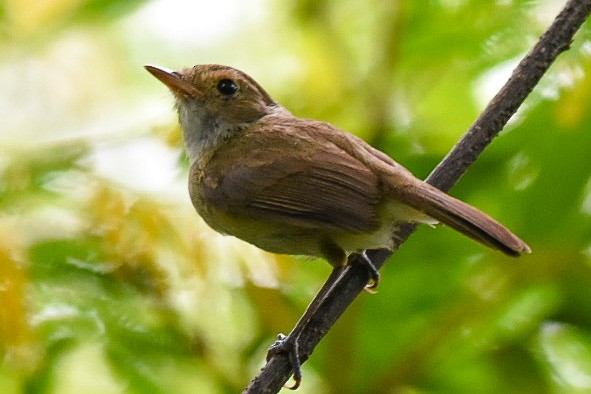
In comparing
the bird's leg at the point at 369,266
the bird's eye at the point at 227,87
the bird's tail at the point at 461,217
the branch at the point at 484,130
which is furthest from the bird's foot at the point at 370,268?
the bird's eye at the point at 227,87

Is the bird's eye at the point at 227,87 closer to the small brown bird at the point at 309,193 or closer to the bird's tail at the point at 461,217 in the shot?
the small brown bird at the point at 309,193

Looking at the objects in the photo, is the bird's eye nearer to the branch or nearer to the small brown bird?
the small brown bird

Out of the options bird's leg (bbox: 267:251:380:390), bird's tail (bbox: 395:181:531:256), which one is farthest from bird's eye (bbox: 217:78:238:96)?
bird's tail (bbox: 395:181:531:256)

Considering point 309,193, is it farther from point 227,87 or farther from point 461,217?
point 227,87

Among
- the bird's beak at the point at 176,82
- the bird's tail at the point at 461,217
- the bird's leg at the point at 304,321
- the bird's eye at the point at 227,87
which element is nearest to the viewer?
the bird's tail at the point at 461,217

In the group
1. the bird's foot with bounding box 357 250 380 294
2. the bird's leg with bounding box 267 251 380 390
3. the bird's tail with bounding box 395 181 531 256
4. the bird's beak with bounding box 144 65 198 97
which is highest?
the bird's beak with bounding box 144 65 198 97

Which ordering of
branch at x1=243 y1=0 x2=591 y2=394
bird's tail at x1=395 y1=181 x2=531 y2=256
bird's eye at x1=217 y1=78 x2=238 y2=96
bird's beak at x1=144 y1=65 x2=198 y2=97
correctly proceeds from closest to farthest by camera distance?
bird's tail at x1=395 y1=181 x2=531 y2=256, branch at x1=243 y1=0 x2=591 y2=394, bird's beak at x1=144 y1=65 x2=198 y2=97, bird's eye at x1=217 y1=78 x2=238 y2=96

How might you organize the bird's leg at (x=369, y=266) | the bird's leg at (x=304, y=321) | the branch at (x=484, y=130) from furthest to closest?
the bird's leg at (x=369, y=266), the bird's leg at (x=304, y=321), the branch at (x=484, y=130)
